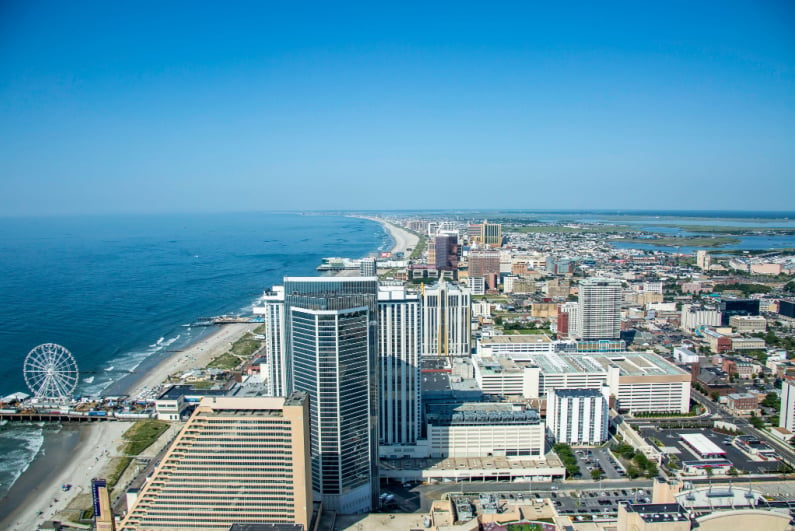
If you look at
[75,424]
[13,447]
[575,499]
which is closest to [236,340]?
[75,424]

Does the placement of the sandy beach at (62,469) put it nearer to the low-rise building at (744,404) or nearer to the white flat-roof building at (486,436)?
the white flat-roof building at (486,436)

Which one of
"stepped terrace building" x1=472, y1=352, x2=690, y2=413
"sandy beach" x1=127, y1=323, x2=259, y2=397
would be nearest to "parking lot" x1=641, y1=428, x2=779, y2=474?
"stepped terrace building" x1=472, y1=352, x2=690, y2=413

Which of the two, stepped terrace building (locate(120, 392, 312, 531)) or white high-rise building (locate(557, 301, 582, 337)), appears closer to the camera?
stepped terrace building (locate(120, 392, 312, 531))

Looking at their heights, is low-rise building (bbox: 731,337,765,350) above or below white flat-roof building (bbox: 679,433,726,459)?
above

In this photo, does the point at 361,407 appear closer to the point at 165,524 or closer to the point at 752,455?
the point at 165,524

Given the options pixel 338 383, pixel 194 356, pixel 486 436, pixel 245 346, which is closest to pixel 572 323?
pixel 486 436

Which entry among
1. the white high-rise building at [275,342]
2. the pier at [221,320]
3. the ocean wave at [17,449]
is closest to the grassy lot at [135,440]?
the ocean wave at [17,449]

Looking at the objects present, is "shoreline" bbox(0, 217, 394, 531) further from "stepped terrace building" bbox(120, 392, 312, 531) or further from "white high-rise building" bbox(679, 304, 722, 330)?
"white high-rise building" bbox(679, 304, 722, 330)
